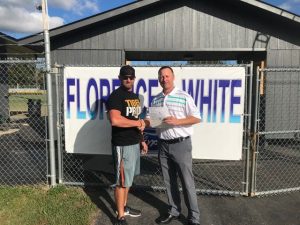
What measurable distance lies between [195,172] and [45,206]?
299 centimetres

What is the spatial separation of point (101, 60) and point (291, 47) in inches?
233

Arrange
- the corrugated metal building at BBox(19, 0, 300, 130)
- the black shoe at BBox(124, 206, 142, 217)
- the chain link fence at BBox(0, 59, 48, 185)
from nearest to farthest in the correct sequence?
the black shoe at BBox(124, 206, 142, 217) → the chain link fence at BBox(0, 59, 48, 185) → the corrugated metal building at BBox(19, 0, 300, 130)

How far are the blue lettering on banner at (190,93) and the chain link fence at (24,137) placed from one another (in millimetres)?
631

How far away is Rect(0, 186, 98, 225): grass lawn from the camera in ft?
14.4

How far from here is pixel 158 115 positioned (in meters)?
4.14

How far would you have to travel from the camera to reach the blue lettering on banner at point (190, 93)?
16.3 ft

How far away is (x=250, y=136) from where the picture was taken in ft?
16.7

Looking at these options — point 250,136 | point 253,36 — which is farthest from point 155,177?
point 253,36

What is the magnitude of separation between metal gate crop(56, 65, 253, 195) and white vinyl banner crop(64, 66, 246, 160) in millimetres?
196

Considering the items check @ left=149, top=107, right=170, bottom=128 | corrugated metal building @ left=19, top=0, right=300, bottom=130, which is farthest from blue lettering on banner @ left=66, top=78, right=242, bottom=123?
corrugated metal building @ left=19, top=0, right=300, bottom=130

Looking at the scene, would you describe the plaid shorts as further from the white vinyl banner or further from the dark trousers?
the white vinyl banner

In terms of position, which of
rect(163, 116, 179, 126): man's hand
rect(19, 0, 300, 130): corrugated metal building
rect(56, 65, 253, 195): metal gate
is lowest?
rect(56, 65, 253, 195): metal gate

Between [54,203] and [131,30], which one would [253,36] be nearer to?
[131,30]

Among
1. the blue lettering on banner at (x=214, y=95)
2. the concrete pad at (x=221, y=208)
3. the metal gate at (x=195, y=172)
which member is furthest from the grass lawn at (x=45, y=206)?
the blue lettering on banner at (x=214, y=95)
